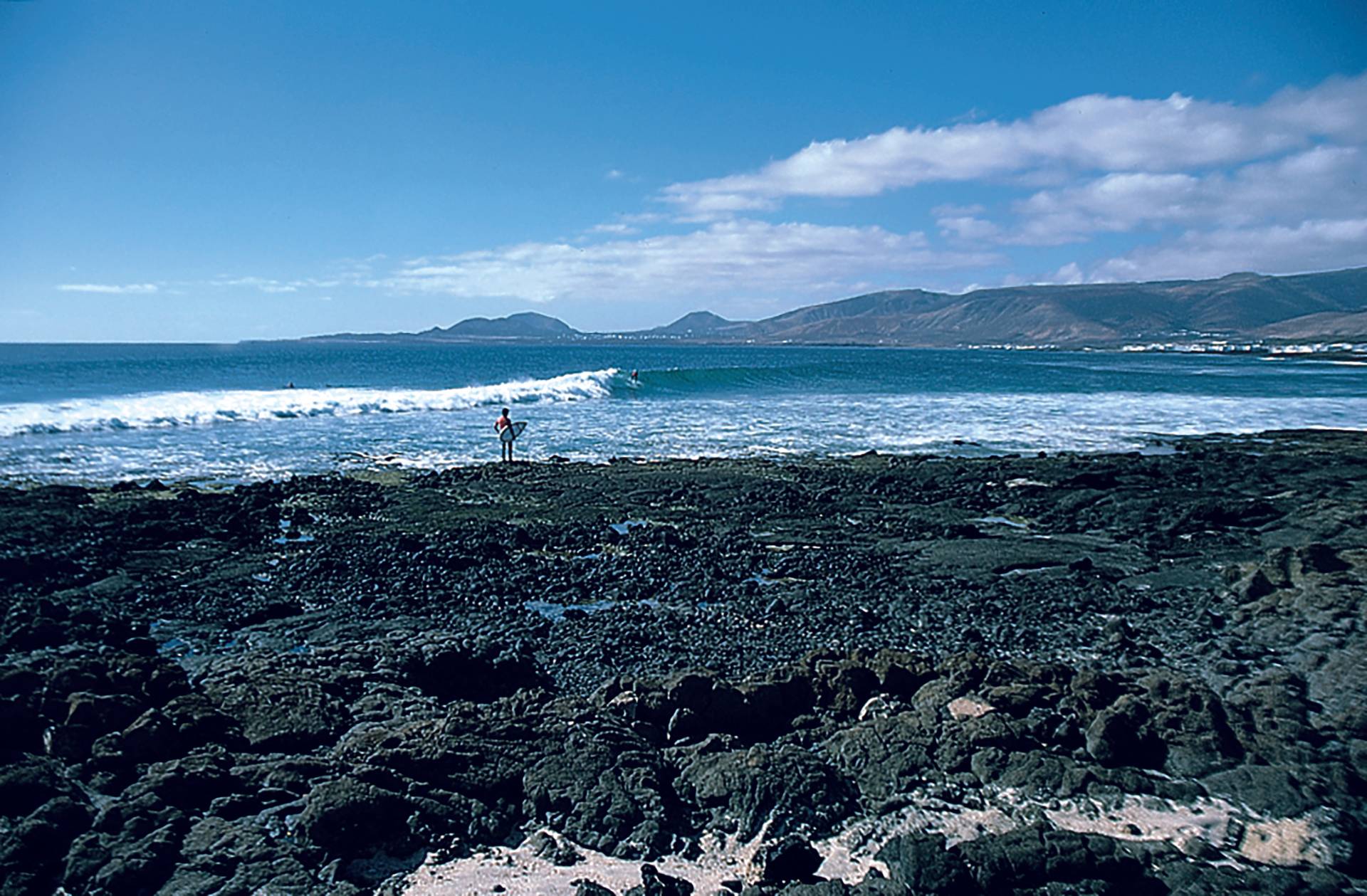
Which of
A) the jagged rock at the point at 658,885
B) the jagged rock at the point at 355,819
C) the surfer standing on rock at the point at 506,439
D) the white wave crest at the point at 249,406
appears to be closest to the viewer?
the jagged rock at the point at 658,885

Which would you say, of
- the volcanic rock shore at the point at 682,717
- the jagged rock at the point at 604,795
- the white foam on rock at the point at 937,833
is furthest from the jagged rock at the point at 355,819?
the jagged rock at the point at 604,795

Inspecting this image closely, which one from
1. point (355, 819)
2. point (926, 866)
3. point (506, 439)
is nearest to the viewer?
point (926, 866)

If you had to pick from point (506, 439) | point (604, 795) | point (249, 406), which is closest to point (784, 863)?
point (604, 795)

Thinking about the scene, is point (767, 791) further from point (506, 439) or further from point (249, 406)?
point (249, 406)

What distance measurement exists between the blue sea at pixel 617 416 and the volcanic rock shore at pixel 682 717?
11.0 meters

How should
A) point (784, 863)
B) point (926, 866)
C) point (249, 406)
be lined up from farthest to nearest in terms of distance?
point (249, 406) → point (784, 863) → point (926, 866)

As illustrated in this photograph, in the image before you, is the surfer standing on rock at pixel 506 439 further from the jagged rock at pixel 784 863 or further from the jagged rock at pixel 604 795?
the jagged rock at pixel 784 863

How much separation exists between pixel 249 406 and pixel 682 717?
33.2m

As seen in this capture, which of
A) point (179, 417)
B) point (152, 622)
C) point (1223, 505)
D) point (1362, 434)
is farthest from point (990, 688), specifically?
point (179, 417)

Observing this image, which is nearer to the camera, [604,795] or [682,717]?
[604,795]

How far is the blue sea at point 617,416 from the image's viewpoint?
2386 cm

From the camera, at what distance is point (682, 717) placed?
669 centimetres

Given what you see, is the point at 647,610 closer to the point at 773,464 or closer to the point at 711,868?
the point at 711,868

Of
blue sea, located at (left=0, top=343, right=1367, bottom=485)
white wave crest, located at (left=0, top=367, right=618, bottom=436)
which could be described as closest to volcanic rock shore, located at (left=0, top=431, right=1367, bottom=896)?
blue sea, located at (left=0, top=343, right=1367, bottom=485)
